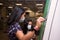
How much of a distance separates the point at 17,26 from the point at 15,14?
11 centimetres

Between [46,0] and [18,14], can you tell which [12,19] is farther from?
→ [46,0]

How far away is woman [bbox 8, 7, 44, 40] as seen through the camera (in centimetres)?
120

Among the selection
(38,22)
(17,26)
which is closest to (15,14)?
(17,26)

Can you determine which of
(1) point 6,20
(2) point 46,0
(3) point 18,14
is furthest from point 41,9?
(1) point 6,20

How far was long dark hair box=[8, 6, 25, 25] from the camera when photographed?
1.22 meters

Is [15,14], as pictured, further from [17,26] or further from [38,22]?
[38,22]

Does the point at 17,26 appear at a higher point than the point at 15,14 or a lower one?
lower

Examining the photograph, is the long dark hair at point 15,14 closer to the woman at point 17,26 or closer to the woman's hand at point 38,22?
the woman at point 17,26

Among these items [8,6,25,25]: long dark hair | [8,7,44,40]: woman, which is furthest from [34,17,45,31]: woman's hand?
[8,6,25,25]: long dark hair

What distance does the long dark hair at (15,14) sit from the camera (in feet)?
4.00

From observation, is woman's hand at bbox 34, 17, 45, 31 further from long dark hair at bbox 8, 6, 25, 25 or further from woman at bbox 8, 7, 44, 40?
long dark hair at bbox 8, 6, 25, 25

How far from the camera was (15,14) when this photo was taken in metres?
1.24

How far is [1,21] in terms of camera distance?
137cm

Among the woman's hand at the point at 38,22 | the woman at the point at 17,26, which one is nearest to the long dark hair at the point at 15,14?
the woman at the point at 17,26
